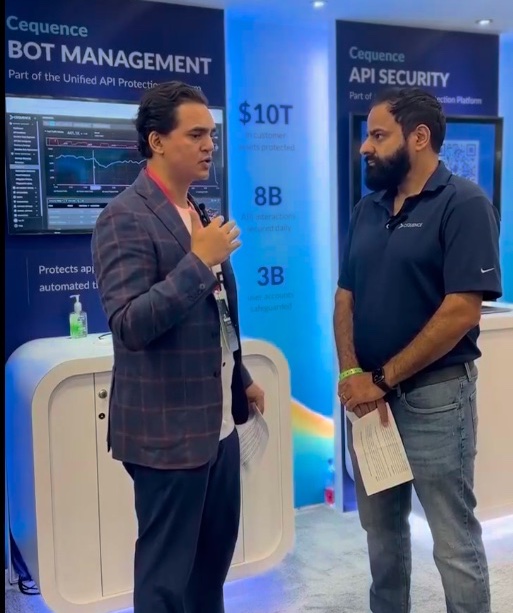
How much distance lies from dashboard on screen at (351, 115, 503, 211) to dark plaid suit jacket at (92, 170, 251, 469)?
2.17 metres

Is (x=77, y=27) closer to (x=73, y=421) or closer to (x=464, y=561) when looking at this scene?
(x=73, y=421)

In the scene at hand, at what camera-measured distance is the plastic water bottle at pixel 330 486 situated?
337 cm

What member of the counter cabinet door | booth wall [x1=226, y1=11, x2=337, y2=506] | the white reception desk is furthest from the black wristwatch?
booth wall [x1=226, y1=11, x2=337, y2=506]

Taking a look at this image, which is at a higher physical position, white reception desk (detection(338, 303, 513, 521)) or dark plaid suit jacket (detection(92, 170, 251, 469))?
dark plaid suit jacket (detection(92, 170, 251, 469))

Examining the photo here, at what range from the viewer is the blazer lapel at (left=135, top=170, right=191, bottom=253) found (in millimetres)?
1523

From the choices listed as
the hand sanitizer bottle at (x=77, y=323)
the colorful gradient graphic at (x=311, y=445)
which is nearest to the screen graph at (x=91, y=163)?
the hand sanitizer bottle at (x=77, y=323)

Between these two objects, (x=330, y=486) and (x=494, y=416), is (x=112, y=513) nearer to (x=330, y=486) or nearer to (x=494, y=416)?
(x=330, y=486)

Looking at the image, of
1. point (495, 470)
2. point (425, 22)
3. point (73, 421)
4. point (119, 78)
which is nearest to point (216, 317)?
point (73, 421)

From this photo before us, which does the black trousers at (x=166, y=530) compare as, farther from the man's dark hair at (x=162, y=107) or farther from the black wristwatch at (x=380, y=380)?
the man's dark hair at (x=162, y=107)

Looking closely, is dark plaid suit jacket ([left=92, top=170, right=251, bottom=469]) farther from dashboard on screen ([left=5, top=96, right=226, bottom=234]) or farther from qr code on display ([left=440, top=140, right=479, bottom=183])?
qr code on display ([left=440, top=140, right=479, bottom=183])

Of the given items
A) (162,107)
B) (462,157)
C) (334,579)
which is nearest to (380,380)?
(162,107)

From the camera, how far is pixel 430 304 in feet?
6.00

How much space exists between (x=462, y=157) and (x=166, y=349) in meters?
2.35

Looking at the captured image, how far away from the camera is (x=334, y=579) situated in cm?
269
